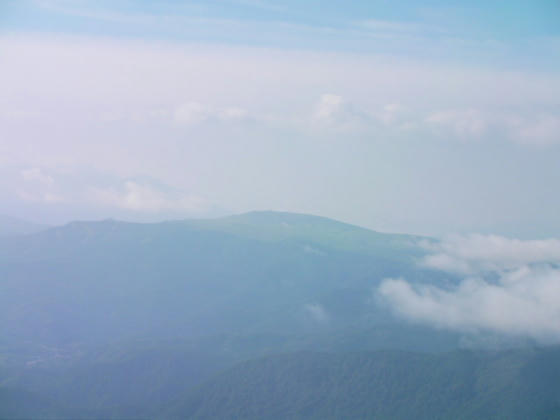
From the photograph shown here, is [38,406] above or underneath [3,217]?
underneath

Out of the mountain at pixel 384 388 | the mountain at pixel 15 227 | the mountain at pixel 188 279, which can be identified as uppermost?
the mountain at pixel 15 227

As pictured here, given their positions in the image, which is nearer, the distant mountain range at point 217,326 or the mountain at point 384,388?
the mountain at point 384,388

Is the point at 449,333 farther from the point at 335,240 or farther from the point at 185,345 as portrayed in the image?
the point at 335,240

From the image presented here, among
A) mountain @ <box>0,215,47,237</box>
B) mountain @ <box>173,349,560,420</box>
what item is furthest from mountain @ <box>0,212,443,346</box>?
mountain @ <box>0,215,47,237</box>

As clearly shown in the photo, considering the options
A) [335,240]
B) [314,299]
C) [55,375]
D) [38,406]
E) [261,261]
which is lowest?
[38,406]

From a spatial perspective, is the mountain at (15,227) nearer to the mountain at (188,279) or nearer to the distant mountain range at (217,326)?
the mountain at (188,279)

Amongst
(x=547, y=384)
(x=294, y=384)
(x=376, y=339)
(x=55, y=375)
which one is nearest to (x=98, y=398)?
(x=55, y=375)

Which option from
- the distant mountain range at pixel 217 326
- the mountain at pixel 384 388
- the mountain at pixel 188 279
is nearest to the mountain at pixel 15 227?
the mountain at pixel 188 279

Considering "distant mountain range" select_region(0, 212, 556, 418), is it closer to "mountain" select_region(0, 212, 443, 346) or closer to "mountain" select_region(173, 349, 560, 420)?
"mountain" select_region(173, 349, 560, 420)

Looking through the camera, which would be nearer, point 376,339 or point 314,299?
point 376,339
